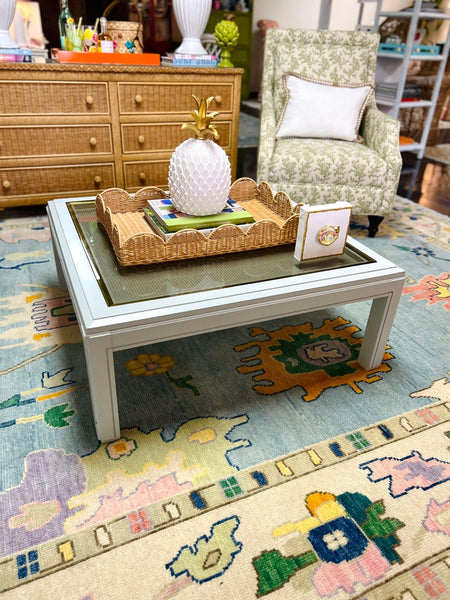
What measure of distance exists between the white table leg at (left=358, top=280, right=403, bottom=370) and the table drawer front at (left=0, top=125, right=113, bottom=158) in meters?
1.88

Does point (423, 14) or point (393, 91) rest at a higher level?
point (423, 14)

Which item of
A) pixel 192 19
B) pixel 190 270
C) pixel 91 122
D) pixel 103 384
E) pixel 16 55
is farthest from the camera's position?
pixel 192 19

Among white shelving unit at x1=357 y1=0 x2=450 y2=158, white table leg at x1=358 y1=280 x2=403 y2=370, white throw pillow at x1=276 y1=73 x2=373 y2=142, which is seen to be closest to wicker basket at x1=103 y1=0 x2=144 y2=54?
white throw pillow at x1=276 y1=73 x2=373 y2=142

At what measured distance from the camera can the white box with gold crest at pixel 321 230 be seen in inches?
52.8

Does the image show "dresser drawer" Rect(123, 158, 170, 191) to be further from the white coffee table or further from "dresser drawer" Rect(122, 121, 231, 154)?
the white coffee table

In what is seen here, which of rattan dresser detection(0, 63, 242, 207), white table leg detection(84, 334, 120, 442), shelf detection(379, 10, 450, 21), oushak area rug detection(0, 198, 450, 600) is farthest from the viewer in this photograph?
shelf detection(379, 10, 450, 21)

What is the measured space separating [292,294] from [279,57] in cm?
203

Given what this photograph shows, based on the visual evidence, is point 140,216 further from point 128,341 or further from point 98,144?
point 98,144

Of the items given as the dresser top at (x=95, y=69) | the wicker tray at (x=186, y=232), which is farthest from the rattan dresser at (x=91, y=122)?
the wicker tray at (x=186, y=232)

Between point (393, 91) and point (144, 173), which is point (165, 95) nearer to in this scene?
point (144, 173)

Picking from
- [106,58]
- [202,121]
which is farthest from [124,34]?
[202,121]

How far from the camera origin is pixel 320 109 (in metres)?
2.59

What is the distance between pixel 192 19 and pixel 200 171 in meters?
1.80

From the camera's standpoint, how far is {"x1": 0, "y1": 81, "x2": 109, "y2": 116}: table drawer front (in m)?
2.36
